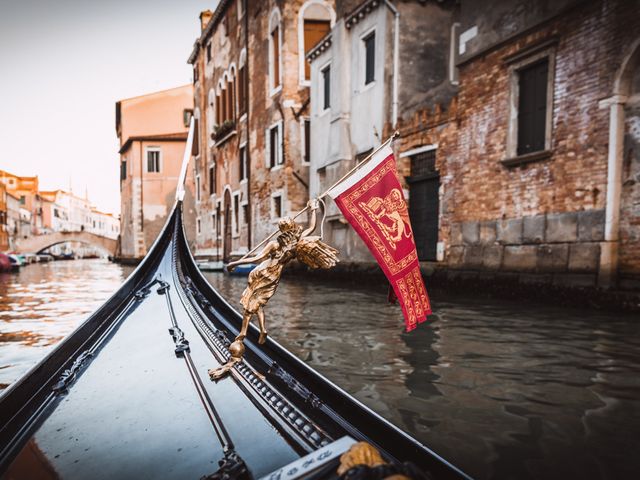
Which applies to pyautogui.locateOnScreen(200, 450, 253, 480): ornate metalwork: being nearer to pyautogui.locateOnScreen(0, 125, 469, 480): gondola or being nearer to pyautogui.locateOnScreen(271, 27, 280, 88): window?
pyautogui.locateOnScreen(0, 125, 469, 480): gondola

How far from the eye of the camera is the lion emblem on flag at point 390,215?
1.44m

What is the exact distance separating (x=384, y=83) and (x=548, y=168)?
3504 mm

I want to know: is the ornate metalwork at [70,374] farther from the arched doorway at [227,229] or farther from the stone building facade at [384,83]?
the arched doorway at [227,229]

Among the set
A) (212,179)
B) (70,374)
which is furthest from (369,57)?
(212,179)

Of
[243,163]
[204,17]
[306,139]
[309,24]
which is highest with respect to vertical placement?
[204,17]

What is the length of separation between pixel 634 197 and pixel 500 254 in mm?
1518

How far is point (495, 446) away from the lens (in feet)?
4.99

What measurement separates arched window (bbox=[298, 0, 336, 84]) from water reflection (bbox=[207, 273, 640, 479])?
302 inches

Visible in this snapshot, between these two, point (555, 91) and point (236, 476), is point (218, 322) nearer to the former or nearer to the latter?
point (236, 476)

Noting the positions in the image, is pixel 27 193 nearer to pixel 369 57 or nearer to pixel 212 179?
pixel 212 179

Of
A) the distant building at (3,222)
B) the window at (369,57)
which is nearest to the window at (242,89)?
the window at (369,57)

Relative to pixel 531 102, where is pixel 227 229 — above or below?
below

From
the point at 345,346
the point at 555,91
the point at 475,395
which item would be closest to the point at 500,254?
the point at 555,91

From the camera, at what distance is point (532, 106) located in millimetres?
4867
